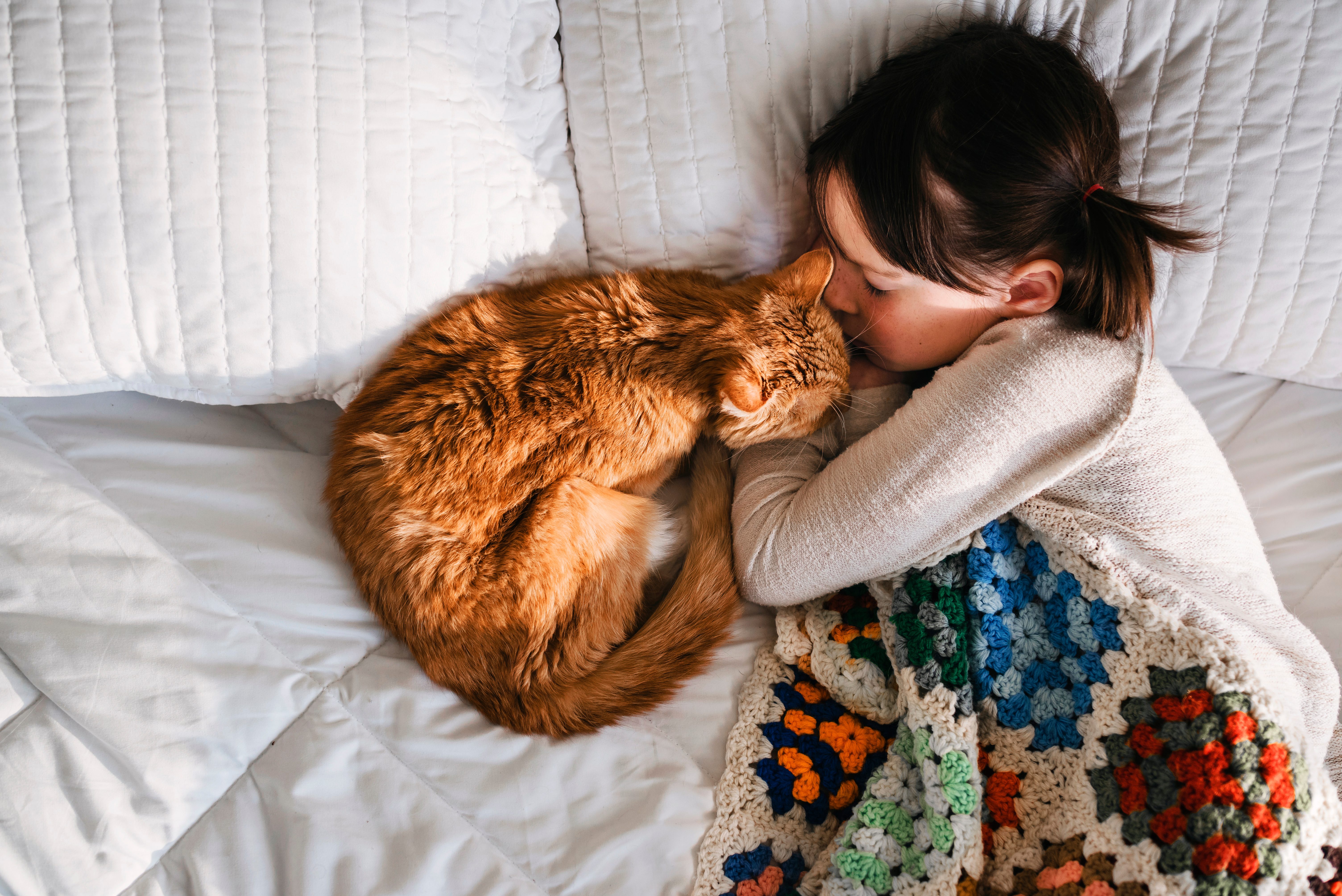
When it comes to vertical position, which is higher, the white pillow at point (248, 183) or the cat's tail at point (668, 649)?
the white pillow at point (248, 183)

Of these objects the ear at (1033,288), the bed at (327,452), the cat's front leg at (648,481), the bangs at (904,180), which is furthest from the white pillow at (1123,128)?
the cat's front leg at (648,481)

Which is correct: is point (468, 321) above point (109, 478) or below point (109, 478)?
above

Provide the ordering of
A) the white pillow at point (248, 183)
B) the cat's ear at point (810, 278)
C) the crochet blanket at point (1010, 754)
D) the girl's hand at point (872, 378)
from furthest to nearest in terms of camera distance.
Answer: the girl's hand at point (872, 378), the cat's ear at point (810, 278), the white pillow at point (248, 183), the crochet blanket at point (1010, 754)

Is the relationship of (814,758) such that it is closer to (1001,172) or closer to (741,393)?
(741,393)

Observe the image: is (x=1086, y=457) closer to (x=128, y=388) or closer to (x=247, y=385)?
(x=247, y=385)

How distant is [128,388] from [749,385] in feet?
2.97

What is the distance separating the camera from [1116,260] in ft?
3.21

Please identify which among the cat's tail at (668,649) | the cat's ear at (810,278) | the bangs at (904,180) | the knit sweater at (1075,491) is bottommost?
the cat's tail at (668,649)

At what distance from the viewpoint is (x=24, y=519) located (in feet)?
3.41

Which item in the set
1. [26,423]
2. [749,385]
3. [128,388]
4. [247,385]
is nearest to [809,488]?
[749,385]

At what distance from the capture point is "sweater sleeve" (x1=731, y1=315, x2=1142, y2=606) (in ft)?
3.18

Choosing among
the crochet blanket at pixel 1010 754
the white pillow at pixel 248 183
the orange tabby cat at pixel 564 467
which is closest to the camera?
the crochet blanket at pixel 1010 754

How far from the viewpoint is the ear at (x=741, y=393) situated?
103 cm

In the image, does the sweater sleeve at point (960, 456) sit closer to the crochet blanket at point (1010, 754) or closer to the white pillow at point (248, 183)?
the crochet blanket at point (1010, 754)
